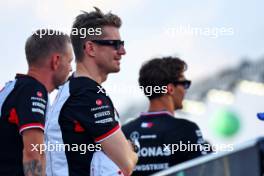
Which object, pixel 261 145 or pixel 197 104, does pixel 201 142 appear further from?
pixel 197 104

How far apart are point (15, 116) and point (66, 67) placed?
24.6 inches

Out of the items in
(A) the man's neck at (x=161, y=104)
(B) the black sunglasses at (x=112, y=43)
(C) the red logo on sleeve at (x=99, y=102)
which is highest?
(B) the black sunglasses at (x=112, y=43)

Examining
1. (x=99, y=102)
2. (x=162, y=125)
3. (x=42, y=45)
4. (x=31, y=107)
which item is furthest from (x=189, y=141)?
(x=99, y=102)

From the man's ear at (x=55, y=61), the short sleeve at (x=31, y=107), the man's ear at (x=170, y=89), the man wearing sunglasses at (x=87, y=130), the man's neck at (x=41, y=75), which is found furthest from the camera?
the man's ear at (x=170, y=89)

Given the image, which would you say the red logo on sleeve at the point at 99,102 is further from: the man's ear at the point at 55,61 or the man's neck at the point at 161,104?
the man's neck at the point at 161,104

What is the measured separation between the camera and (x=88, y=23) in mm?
6008

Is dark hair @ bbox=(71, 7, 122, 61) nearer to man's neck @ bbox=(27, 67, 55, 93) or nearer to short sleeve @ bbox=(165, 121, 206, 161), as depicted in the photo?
man's neck @ bbox=(27, 67, 55, 93)

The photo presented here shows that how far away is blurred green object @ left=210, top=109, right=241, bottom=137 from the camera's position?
19.2m

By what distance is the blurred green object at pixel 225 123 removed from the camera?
1918 centimetres

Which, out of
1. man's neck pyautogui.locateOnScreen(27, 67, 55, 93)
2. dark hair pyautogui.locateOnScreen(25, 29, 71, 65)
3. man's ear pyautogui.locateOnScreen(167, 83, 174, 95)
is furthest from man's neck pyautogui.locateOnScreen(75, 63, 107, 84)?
man's ear pyautogui.locateOnScreen(167, 83, 174, 95)

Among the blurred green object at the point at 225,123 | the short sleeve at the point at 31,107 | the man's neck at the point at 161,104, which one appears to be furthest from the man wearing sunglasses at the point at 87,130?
the blurred green object at the point at 225,123

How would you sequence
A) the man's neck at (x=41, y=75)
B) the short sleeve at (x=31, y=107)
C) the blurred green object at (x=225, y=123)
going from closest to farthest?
the short sleeve at (x=31, y=107)
the man's neck at (x=41, y=75)
the blurred green object at (x=225, y=123)

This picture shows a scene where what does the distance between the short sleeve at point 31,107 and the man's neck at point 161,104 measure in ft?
5.54

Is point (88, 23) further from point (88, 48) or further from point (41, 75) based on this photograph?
point (41, 75)
